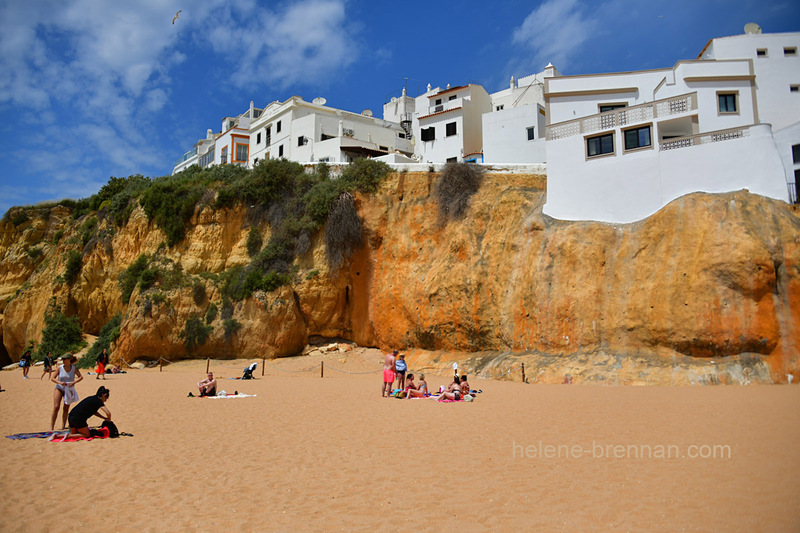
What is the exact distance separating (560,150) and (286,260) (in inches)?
543

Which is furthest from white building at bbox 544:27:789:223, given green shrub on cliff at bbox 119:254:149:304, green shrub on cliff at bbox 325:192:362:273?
green shrub on cliff at bbox 119:254:149:304

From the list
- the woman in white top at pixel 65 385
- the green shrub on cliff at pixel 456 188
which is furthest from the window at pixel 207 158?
the woman in white top at pixel 65 385

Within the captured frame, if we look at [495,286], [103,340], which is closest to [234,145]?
[103,340]

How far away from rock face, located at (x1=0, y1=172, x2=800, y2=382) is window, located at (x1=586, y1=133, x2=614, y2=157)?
9.52 ft

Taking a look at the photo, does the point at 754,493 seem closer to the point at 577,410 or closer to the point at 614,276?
the point at 577,410

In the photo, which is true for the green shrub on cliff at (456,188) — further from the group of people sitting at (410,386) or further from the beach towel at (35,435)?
the beach towel at (35,435)

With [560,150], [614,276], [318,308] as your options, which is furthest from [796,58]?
[318,308]

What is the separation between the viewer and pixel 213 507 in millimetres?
5719

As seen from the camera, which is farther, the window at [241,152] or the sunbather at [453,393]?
the window at [241,152]

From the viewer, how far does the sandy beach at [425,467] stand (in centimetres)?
531

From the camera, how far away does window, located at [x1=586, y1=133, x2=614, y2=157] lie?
2052 centimetres

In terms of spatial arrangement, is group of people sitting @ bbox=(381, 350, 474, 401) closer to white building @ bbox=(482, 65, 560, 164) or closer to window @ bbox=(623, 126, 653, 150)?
window @ bbox=(623, 126, 653, 150)

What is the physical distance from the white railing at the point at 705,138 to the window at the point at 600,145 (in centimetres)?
184

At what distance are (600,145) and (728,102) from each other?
6.10 meters
